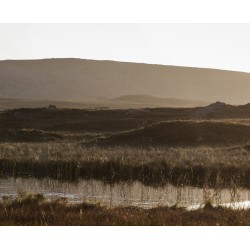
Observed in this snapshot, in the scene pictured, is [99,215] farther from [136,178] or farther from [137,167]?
[137,167]

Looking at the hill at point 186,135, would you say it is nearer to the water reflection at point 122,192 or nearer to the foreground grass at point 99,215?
the water reflection at point 122,192

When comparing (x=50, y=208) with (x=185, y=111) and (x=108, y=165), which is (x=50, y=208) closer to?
(x=108, y=165)

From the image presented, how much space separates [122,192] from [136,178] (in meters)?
4.35

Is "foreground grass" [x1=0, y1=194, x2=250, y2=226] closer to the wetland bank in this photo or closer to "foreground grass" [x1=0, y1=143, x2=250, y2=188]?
the wetland bank

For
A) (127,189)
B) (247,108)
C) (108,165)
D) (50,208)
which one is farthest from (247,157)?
(247,108)

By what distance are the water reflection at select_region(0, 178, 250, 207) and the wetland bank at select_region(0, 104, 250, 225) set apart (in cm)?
4

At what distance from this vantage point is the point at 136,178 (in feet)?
91.0

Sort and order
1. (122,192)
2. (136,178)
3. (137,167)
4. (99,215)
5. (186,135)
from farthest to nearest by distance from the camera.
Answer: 1. (186,135)
2. (137,167)
3. (136,178)
4. (122,192)
5. (99,215)

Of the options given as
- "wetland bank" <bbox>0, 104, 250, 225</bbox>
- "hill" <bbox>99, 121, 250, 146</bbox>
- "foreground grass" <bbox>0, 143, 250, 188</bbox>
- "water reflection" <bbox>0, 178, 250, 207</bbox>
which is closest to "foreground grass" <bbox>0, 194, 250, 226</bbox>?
"wetland bank" <bbox>0, 104, 250, 225</bbox>

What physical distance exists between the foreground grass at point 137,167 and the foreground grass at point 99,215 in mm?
8481

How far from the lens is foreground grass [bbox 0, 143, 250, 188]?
27.3 metres

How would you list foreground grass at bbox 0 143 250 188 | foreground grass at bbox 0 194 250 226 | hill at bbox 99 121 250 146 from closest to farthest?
foreground grass at bbox 0 194 250 226 → foreground grass at bbox 0 143 250 188 → hill at bbox 99 121 250 146

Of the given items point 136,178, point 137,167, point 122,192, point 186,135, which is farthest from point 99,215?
point 186,135

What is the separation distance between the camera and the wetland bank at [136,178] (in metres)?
16.6
